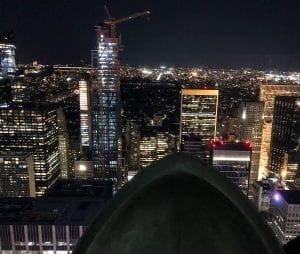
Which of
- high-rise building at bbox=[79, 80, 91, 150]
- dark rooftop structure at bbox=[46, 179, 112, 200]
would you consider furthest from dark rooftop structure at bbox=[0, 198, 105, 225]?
high-rise building at bbox=[79, 80, 91, 150]

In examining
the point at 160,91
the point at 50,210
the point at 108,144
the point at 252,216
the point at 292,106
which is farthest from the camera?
the point at 160,91

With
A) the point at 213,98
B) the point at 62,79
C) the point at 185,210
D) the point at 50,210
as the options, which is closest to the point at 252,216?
the point at 185,210

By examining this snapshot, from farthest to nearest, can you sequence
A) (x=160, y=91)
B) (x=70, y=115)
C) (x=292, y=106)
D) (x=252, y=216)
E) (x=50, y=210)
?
(x=160, y=91), (x=70, y=115), (x=292, y=106), (x=50, y=210), (x=252, y=216)

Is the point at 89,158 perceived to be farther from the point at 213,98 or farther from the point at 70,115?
the point at 213,98

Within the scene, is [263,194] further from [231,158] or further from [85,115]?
[85,115]

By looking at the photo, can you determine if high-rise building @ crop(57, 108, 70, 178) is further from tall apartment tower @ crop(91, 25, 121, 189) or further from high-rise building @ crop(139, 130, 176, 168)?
high-rise building @ crop(139, 130, 176, 168)

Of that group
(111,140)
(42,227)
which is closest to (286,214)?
(42,227)

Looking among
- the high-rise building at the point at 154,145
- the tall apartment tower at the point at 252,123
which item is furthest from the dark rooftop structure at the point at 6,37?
the tall apartment tower at the point at 252,123

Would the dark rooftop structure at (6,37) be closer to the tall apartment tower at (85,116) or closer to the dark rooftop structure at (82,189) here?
the tall apartment tower at (85,116)
